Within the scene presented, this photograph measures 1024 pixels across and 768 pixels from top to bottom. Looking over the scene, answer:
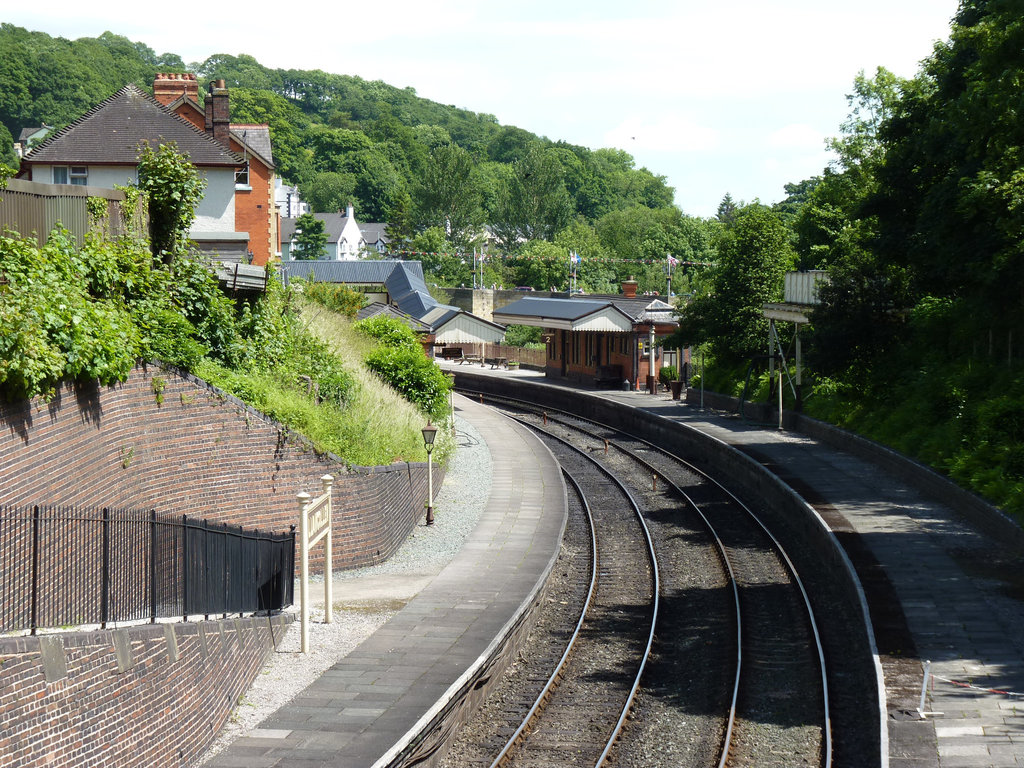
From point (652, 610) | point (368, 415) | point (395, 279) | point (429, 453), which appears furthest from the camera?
point (395, 279)

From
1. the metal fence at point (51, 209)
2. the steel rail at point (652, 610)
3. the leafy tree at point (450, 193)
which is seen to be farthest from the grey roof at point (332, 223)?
the metal fence at point (51, 209)

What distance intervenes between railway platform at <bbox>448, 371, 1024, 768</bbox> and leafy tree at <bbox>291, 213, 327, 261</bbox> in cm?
8753

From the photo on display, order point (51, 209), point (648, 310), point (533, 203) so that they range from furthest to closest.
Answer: point (533, 203)
point (648, 310)
point (51, 209)

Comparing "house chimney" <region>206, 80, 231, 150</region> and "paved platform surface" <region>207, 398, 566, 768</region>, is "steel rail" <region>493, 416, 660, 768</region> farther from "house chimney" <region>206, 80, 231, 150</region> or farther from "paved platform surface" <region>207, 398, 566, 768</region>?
"house chimney" <region>206, 80, 231, 150</region>

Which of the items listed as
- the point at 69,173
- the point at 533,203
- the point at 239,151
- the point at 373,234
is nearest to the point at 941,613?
the point at 69,173

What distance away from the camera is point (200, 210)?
112 feet

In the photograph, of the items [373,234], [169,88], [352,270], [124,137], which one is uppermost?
[373,234]

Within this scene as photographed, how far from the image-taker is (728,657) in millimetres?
17828

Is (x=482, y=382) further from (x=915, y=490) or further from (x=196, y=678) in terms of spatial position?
(x=196, y=678)

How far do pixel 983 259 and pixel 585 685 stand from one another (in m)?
15.0

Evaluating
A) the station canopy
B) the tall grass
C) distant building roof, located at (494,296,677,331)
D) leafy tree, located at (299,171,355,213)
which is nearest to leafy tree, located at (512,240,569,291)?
the station canopy

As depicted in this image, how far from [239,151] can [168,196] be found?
67.5 ft

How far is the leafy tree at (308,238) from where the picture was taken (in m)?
113

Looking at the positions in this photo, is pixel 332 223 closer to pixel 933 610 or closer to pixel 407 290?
pixel 407 290
